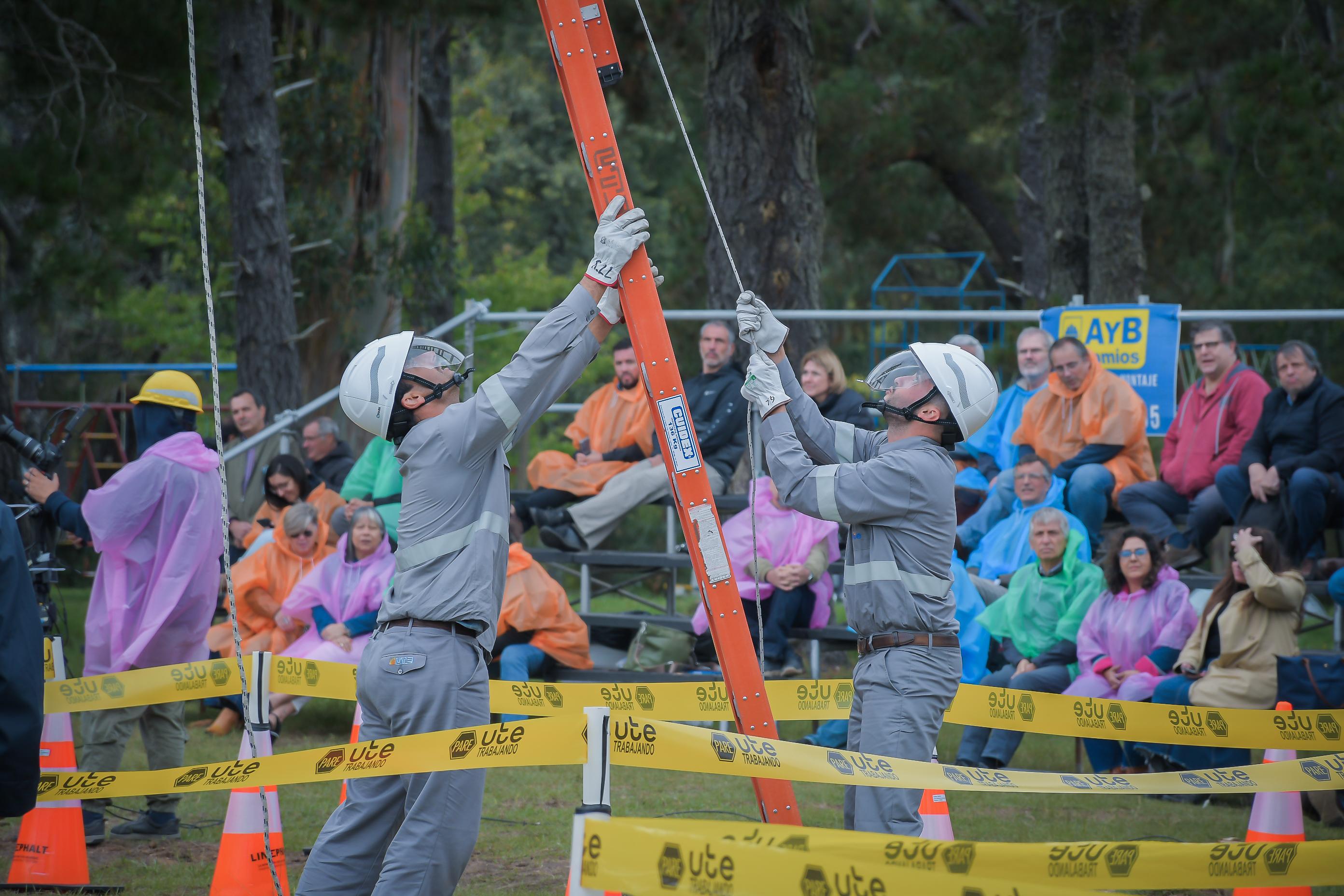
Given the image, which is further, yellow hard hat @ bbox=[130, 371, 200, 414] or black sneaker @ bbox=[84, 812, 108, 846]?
yellow hard hat @ bbox=[130, 371, 200, 414]

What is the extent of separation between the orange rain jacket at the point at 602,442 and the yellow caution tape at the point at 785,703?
141 inches

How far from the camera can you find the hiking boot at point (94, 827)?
255 inches

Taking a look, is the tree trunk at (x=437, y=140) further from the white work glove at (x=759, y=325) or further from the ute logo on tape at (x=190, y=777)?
the white work glove at (x=759, y=325)

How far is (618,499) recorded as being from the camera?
961 centimetres

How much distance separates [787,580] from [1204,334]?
10.8 ft

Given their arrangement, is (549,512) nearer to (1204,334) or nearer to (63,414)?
(63,414)

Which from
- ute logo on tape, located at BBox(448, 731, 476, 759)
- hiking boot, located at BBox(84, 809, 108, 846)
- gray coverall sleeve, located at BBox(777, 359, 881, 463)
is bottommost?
hiking boot, located at BBox(84, 809, 108, 846)

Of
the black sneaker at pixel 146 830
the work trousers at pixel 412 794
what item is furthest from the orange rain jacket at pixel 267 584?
the work trousers at pixel 412 794

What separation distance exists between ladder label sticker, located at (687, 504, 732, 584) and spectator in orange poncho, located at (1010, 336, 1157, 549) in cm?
497

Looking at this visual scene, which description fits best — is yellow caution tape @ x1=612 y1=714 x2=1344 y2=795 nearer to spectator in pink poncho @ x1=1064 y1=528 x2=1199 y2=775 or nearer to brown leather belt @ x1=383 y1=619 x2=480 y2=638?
brown leather belt @ x1=383 y1=619 x2=480 y2=638

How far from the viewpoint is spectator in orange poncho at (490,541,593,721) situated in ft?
28.7

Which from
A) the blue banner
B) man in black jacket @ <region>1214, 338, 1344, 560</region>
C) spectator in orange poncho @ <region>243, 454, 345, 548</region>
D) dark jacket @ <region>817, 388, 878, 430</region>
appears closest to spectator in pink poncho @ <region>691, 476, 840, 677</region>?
dark jacket @ <region>817, 388, 878, 430</region>

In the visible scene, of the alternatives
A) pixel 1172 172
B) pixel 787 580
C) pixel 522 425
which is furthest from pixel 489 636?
pixel 1172 172

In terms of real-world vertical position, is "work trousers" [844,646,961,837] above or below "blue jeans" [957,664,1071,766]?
above
